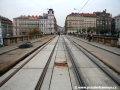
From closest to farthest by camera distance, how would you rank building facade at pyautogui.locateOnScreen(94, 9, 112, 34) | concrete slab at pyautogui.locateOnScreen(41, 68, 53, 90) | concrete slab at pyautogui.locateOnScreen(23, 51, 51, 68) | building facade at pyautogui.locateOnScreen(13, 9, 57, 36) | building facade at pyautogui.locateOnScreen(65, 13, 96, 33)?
concrete slab at pyautogui.locateOnScreen(41, 68, 53, 90)
concrete slab at pyautogui.locateOnScreen(23, 51, 51, 68)
building facade at pyautogui.locateOnScreen(13, 9, 57, 36)
building facade at pyautogui.locateOnScreen(94, 9, 112, 34)
building facade at pyautogui.locateOnScreen(65, 13, 96, 33)

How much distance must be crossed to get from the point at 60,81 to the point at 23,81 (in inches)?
56.9

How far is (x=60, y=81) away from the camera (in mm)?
6738

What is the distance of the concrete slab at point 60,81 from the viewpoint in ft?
19.9

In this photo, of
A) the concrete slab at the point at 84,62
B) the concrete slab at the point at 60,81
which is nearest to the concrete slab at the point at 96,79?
the concrete slab at the point at 60,81

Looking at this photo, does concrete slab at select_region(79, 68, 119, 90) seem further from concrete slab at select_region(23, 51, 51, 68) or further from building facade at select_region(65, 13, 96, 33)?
building facade at select_region(65, 13, 96, 33)

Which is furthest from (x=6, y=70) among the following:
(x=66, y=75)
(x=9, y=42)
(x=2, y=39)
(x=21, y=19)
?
(x=21, y=19)

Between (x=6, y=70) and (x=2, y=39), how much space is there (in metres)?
13.5

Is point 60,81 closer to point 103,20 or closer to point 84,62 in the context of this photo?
point 84,62

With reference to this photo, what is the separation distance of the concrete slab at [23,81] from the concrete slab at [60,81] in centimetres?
71

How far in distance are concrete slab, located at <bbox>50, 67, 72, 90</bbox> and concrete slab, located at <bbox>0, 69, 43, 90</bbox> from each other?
27.9 inches

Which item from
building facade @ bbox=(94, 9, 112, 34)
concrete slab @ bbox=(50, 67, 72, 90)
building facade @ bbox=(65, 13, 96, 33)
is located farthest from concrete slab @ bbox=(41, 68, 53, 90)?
building facade @ bbox=(94, 9, 112, 34)

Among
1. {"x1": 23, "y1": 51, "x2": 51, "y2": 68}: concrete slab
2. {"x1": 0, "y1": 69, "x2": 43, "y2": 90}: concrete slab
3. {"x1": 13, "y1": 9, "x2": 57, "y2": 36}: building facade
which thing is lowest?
{"x1": 0, "y1": 69, "x2": 43, "y2": 90}: concrete slab

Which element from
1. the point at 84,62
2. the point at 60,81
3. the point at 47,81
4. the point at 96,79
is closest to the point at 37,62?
the point at 84,62

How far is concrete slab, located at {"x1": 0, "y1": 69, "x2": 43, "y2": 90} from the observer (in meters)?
6.11
